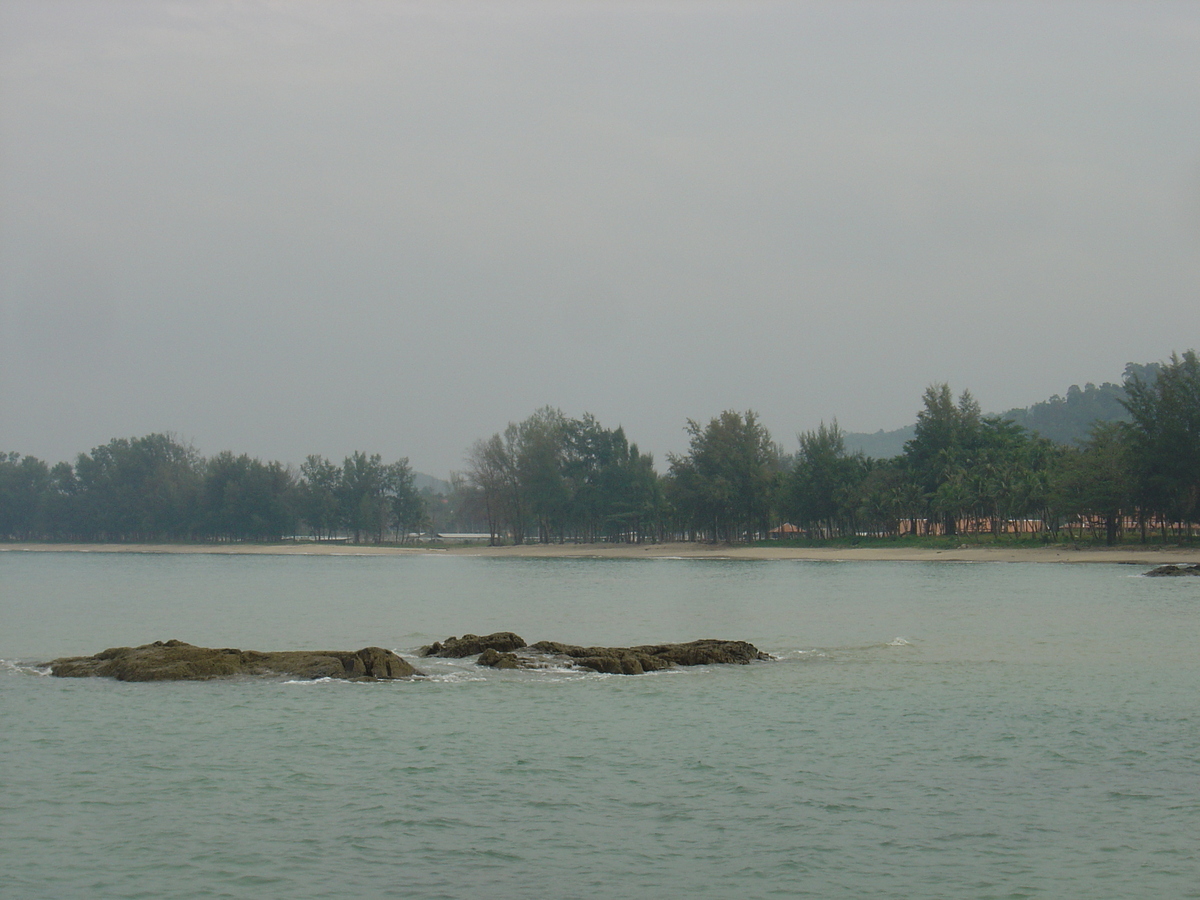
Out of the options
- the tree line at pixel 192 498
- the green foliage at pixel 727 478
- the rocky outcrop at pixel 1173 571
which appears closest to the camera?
the rocky outcrop at pixel 1173 571

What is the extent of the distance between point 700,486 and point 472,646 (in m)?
80.1

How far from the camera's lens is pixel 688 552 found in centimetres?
10369

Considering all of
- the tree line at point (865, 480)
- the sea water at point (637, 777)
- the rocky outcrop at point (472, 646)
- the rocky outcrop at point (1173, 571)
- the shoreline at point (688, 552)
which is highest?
the tree line at point (865, 480)

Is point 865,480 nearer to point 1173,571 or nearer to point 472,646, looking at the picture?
point 1173,571

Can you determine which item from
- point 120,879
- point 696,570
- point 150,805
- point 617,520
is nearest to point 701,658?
point 150,805

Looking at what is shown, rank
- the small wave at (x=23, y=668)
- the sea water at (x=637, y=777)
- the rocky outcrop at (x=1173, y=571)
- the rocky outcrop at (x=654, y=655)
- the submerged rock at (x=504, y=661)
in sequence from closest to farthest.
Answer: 1. the sea water at (x=637, y=777)
2. the rocky outcrop at (x=654, y=655)
3. the small wave at (x=23, y=668)
4. the submerged rock at (x=504, y=661)
5. the rocky outcrop at (x=1173, y=571)

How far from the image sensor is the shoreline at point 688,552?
70000 millimetres

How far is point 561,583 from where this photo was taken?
2338 inches

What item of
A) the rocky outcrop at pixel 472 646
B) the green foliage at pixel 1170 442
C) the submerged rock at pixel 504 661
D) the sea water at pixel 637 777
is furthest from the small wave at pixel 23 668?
the green foliage at pixel 1170 442

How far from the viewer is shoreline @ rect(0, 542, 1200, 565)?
230 ft

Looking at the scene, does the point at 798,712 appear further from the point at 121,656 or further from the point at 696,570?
the point at 696,570

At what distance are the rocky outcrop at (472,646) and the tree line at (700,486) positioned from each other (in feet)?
190

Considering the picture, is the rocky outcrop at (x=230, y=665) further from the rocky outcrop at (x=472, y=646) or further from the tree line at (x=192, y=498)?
the tree line at (x=192, y=498)

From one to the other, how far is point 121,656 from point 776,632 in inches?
693
